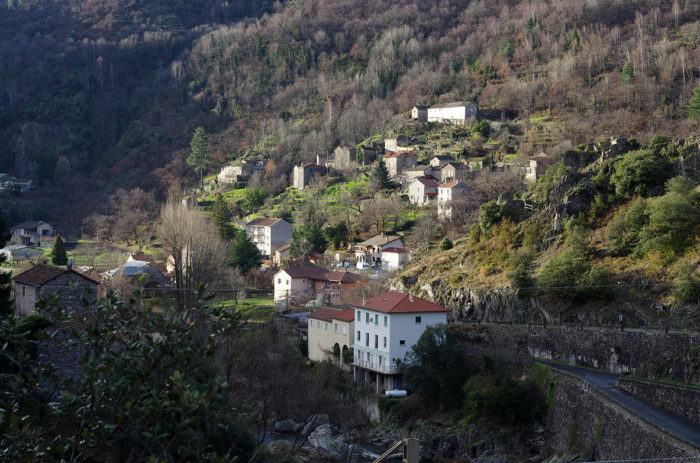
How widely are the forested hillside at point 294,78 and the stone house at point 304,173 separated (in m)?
2.74

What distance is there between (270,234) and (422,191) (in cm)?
1555

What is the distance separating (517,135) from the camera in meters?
89.9

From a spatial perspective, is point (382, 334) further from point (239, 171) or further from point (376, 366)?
point (239, 171)

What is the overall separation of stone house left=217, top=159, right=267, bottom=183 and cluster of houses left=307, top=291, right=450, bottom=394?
65.8m

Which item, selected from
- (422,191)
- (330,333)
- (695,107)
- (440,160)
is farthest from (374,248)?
(695,107)

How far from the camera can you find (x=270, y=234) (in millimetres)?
73250

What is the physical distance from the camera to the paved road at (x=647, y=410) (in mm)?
17047

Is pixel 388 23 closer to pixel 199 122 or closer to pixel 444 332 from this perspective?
pixel 199 122

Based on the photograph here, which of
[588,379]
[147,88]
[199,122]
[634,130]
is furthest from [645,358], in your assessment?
[147,88]

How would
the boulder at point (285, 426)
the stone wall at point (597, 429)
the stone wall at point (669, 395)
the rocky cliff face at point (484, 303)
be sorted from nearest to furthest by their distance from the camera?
1. the stone wall at point (597, 429)
2. the stone wall at point (669, 395)
3. the rocky cliff face at point (484, 303)
4. the boulder at point (285, 426)

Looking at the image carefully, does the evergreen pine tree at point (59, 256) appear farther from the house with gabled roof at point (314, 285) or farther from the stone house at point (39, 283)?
the stone house at point (39, 283)

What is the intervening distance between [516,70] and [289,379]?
94.9 metres

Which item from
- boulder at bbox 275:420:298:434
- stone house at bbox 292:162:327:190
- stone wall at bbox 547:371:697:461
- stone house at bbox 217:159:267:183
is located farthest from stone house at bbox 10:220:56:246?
stone wall at bbox 547:371:697:461

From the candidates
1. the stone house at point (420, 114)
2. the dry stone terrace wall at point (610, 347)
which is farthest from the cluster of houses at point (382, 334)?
the stone house at point (420, 114)
